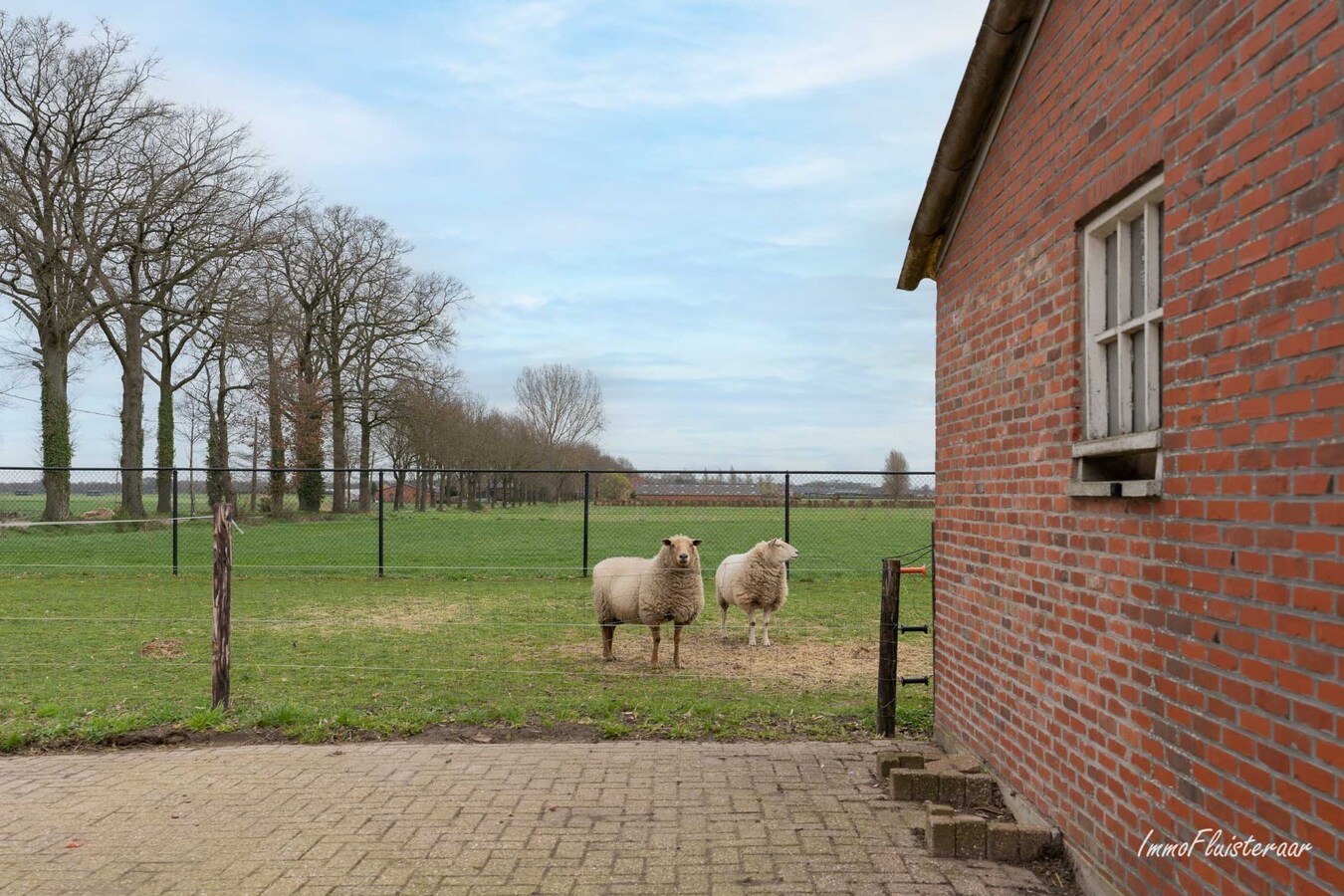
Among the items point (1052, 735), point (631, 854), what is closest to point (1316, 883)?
point (1052, 735)

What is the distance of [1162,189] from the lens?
3.41 m

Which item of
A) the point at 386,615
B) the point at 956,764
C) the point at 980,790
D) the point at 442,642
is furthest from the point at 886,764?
the point at 386,615

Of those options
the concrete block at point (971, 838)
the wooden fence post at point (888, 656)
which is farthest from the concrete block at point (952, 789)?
the wooden fence post at point (888, 656)

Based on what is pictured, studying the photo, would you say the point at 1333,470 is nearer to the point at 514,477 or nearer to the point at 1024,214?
the point at 1024,214

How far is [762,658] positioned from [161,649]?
623 cm

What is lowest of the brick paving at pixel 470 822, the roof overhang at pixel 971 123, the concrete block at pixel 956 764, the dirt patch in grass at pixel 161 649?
A: the dirt patch in grass at pixel 161 649

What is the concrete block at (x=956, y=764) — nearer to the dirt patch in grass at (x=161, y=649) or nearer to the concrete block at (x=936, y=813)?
the concrete block at (x=936, y=813)

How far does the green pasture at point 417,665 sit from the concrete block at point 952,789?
155 centimetres

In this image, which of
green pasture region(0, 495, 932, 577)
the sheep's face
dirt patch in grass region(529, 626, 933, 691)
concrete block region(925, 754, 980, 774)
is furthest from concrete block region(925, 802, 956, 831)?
green pasture region(0, 495, 932, 577)

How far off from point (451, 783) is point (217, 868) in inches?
58.1

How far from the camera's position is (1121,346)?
385 centimetres

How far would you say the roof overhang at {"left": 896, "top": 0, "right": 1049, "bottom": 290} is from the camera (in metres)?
4.71

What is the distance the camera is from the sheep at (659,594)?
9406mm

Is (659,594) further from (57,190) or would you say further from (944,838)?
(57,190)
